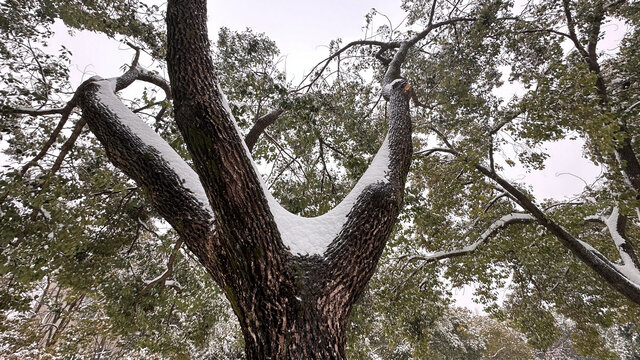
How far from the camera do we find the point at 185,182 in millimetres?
1957

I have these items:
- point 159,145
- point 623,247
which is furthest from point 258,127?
point 623,247

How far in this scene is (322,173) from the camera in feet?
15.8

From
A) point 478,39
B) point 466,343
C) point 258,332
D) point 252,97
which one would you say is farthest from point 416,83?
point 466,343

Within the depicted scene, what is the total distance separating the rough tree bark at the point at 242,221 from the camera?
143cm

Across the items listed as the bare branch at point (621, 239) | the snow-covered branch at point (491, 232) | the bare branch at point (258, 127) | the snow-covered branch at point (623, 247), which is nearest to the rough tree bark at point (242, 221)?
the bare branch at point (258, 127)

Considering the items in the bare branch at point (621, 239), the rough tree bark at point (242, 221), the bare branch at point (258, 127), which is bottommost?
the rough tree bark at point (242, 221)

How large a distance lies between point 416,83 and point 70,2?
6.59 m

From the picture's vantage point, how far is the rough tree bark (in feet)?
4.68

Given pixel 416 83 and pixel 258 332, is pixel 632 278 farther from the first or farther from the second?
pixel 258 332

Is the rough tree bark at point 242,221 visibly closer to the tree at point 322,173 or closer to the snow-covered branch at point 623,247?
the tree at point 322,173

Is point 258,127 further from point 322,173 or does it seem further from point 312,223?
point 312,223

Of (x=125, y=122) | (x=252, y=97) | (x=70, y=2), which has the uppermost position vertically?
(x=70, y=2)

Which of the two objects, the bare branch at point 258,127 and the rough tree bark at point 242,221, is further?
the bare branch at point 258,127

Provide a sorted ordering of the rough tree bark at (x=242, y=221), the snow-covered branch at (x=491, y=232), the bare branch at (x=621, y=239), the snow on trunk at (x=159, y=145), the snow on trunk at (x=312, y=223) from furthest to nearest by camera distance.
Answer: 1. the snow-covered branch at (x=491, y=232)
2. the bare branch at (x=621, y=239)
3. the snow on trunk at (x=159, y=145)
4. the snow on trunk at (x=312, y=223)
5. the rough tree bark at (x=242, y=221)
